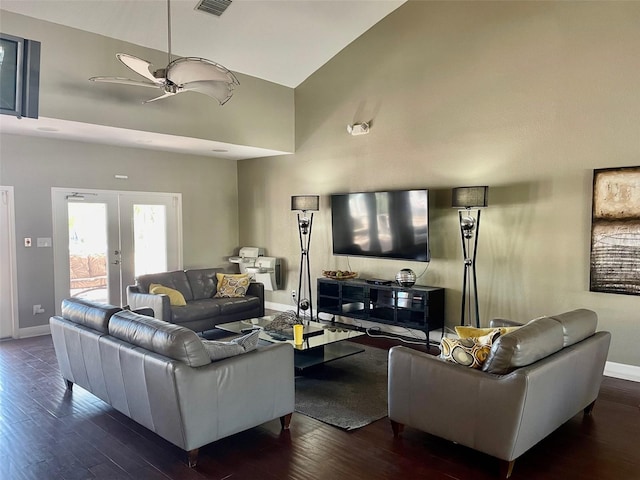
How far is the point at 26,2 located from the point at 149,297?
11.4 ft

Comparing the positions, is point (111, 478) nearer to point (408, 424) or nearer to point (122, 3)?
point (408, 424)

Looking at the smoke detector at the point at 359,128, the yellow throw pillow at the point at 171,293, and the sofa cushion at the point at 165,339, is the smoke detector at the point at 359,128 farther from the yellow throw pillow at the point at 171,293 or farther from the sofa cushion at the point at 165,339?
the sofa cushion at the point at 165,339

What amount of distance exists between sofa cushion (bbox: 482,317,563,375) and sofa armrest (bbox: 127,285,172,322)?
3981mm

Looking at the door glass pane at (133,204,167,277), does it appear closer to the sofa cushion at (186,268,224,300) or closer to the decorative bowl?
the sofa cushion at (186,268,224,300)

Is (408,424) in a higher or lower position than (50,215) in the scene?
lower

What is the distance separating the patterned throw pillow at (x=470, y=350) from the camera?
118 inches

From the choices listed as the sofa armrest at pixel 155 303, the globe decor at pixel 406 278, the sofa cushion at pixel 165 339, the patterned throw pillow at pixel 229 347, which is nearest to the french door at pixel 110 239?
the sofa armrest at pixel 155 303

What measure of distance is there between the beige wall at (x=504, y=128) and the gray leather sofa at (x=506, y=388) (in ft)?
5.77

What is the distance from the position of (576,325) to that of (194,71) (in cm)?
362

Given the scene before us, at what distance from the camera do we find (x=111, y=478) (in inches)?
111

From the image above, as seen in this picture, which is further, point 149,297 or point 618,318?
point 149,297

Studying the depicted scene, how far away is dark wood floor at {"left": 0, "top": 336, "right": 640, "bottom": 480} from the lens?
2875mm

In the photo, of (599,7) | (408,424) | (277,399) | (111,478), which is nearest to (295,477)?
(277,399)

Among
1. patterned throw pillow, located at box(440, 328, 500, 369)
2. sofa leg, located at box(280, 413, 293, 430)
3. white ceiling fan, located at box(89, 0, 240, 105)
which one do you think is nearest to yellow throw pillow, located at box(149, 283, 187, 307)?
white ceiling fan, located at box(89, 0, 240, 105)
